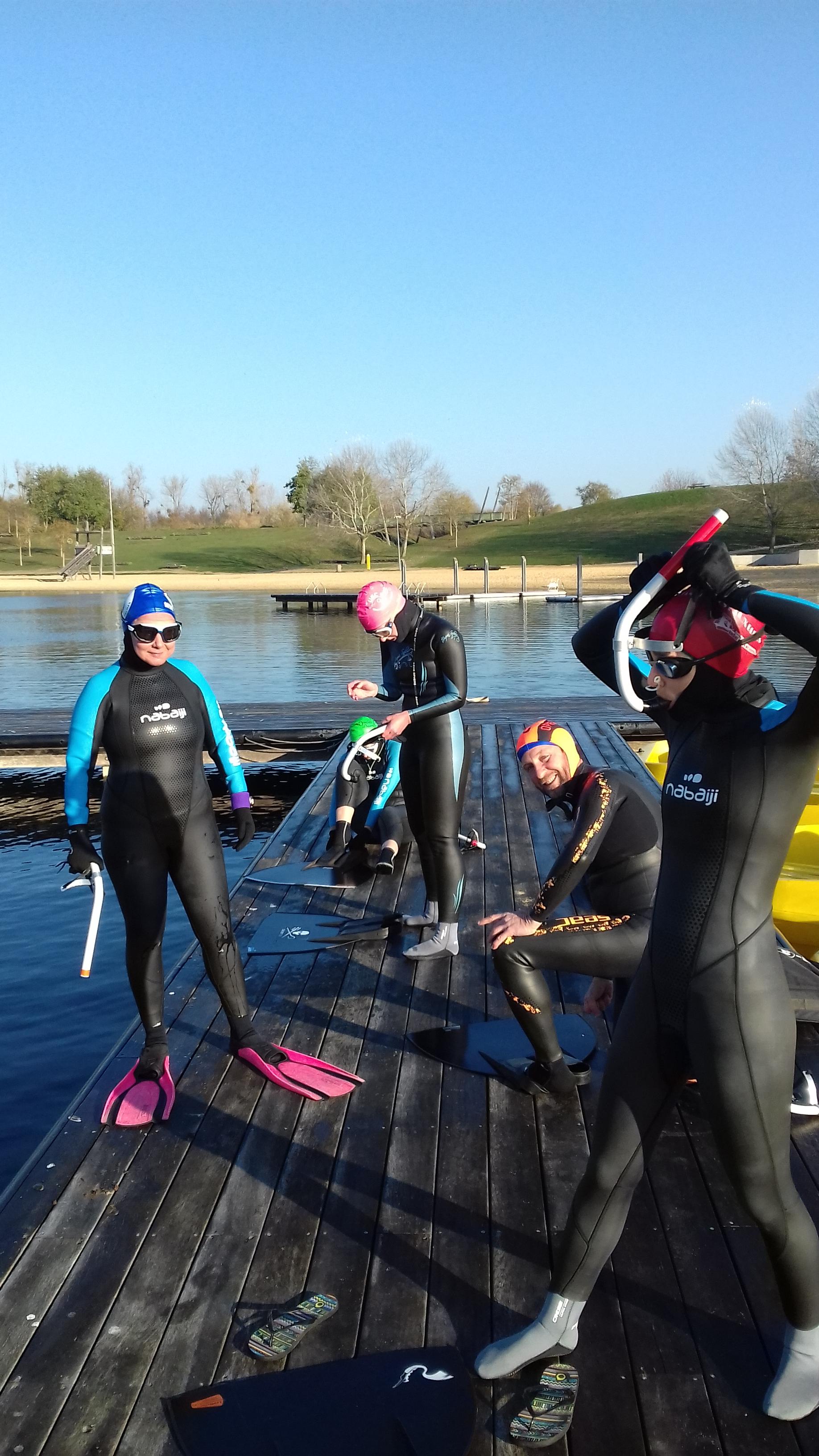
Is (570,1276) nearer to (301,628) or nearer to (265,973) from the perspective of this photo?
(265,973)

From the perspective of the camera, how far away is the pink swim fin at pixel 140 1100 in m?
4.02

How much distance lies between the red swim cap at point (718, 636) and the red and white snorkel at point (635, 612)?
66 mm

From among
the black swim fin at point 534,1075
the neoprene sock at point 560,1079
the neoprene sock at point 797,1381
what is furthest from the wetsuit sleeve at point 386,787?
the neoprene sock at point 797,1381

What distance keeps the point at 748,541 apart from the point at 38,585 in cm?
4639

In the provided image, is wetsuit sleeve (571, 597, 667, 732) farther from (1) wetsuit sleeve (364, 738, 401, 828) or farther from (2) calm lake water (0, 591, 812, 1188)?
(1) wetsuit sleeve (364, 738, 401, 828)

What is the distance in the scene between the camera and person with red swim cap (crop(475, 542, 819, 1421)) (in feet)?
8.10

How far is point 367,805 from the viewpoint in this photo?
8.45m

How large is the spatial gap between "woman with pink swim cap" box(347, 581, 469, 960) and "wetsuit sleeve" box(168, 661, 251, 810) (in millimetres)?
1153

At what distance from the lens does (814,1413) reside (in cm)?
257

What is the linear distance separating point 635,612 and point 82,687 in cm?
2220

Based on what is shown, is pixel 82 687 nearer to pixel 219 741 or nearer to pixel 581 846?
pixel 219 741

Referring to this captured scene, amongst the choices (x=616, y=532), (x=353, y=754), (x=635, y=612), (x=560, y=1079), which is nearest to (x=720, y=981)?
(x=635, y=612)

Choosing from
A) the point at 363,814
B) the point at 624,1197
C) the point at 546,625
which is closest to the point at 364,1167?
the point at 624,1197

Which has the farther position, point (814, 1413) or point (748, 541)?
point (748, 541)
